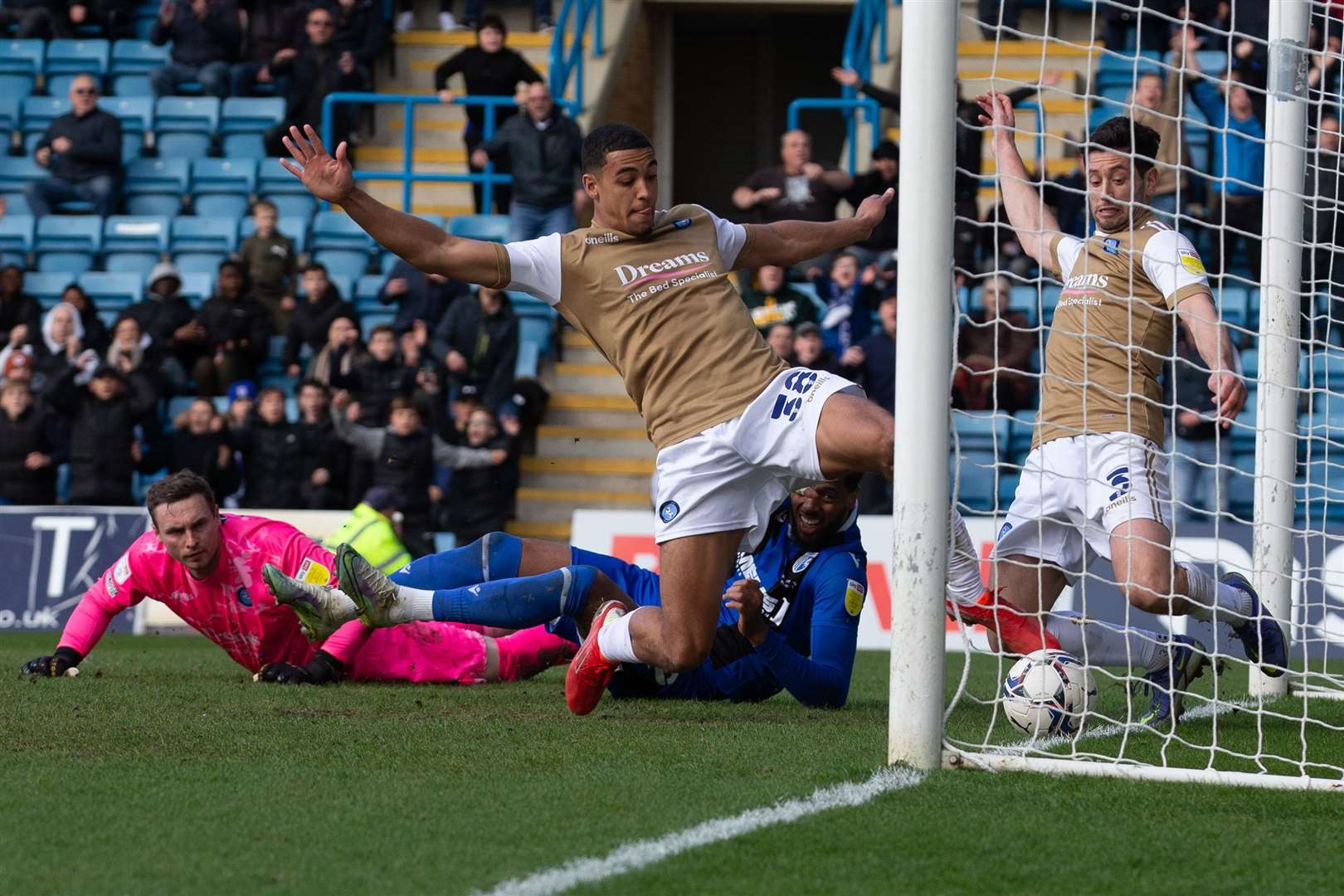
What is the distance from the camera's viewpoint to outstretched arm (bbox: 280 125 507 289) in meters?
5.77

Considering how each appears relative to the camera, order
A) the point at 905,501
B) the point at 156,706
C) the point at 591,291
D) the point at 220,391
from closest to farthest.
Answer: the point at 905,501, the point at 591,291, the point at 156,706, the point at 220,391

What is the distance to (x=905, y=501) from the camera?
5.22 metres

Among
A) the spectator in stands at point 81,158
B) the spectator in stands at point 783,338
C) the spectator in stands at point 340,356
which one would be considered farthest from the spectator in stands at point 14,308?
the spectator in stands at point 783,338

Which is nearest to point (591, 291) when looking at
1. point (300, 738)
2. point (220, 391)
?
point (300, 738)

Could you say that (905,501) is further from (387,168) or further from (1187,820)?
(387,168)

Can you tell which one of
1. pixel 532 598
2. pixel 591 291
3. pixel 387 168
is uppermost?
pixel 387 168

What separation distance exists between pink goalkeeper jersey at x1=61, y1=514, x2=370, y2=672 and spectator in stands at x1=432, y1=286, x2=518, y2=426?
21.5ft

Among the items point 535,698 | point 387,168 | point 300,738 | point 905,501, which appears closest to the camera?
point 905,501

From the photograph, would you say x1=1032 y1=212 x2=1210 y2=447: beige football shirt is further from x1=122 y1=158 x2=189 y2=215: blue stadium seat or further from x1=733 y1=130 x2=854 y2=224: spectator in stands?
x1=122 y1=158 x2=189 y2=215: blue stadium seat

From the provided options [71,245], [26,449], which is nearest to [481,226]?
[71,245]

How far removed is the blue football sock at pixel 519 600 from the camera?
666 centimetres

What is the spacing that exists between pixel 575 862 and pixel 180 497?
3826 mm

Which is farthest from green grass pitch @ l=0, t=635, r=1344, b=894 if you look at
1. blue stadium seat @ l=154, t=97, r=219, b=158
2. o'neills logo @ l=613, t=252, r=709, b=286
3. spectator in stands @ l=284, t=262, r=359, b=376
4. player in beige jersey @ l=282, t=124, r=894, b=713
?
blue stadium seat @ l=154, t=97, r=219, b=158

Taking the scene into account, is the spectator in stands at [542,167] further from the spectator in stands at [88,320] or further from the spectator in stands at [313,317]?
the spectator in stands at [88,320]
